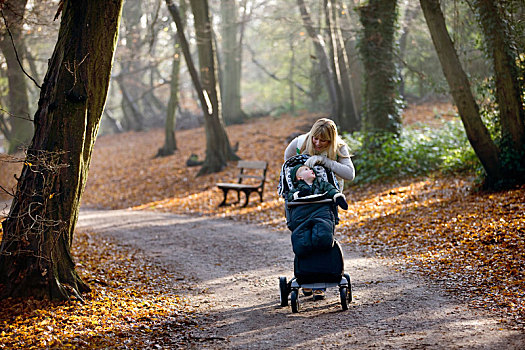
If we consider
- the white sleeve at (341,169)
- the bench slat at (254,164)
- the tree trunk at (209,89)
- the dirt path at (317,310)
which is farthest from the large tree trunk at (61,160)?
the tree trunk at (209,89)

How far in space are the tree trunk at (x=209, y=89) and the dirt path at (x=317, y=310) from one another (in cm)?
946

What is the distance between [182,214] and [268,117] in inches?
734

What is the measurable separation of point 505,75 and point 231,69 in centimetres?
2104

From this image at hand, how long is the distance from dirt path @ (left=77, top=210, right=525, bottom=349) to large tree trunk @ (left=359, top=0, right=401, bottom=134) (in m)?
7.16

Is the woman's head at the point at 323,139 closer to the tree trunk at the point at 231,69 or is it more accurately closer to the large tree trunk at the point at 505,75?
the large tree trunk at the point at 505,75

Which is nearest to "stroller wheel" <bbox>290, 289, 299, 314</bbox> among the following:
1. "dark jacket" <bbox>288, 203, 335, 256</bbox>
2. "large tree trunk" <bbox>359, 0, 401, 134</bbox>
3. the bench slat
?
"dark jacket" <bbox>288, 203, 335, 256</bbox>

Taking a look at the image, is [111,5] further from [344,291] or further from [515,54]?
[515,54]

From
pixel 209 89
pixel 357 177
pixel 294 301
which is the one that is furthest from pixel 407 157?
Result: pixel 294 301

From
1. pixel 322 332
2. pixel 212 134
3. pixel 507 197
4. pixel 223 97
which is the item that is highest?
pixel 223 97

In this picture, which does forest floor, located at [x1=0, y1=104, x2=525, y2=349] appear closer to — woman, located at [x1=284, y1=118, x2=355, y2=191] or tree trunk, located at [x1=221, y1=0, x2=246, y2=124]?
woman, located at [x1=284, y1=118, x2=355, y2=191]

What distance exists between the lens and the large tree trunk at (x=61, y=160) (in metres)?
6.02

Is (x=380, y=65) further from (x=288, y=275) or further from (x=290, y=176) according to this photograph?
(x=290, y=176)

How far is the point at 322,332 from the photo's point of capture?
5.05m

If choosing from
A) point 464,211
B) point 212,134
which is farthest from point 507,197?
point 212,134
